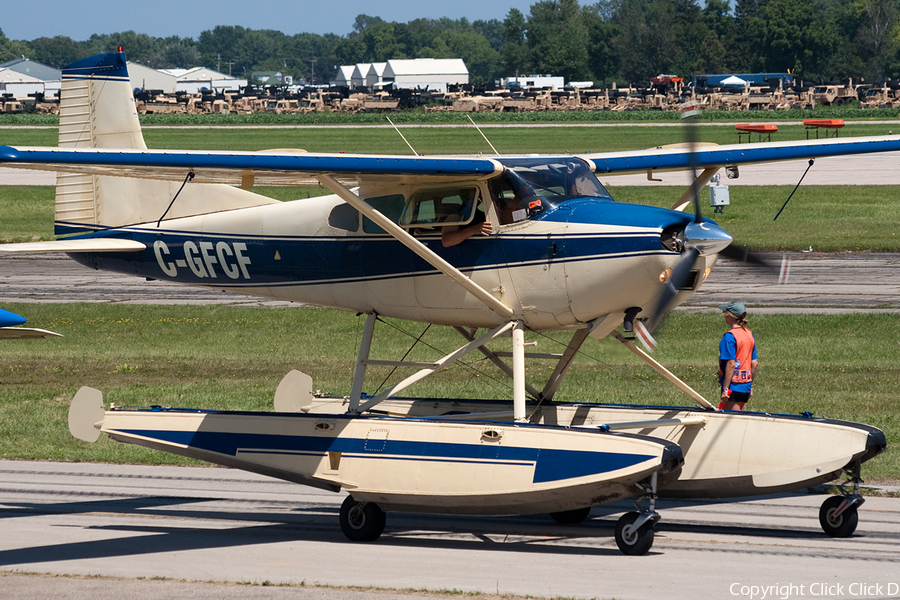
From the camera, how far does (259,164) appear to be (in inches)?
385

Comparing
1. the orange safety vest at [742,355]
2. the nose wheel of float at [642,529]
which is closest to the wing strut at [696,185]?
the orange safety vest at [742,355]

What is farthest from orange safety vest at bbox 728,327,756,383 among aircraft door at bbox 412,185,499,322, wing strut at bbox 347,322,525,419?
aircraft door at bbox 412,185,499,322

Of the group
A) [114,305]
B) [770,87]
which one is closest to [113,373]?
[114,305]

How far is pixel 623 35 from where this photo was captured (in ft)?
576

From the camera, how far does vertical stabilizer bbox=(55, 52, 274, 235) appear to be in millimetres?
13062

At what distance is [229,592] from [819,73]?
145808 mm

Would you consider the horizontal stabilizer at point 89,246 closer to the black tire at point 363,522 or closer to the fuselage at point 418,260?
the fuselage at point 418,260

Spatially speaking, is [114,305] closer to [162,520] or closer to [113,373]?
[113,373]

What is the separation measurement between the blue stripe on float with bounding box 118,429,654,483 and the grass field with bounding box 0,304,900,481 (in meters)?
1.46

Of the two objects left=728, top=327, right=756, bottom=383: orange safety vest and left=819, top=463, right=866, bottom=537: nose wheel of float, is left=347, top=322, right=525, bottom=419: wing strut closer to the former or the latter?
left=728, top=327, right=756, bottom=383: orange safety vest

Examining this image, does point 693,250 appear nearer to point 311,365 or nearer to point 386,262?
point 386,262

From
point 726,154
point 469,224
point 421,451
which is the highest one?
point 726,154

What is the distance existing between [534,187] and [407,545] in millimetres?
3525

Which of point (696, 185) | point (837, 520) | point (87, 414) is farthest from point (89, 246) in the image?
point (837, 520)
